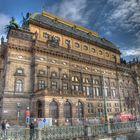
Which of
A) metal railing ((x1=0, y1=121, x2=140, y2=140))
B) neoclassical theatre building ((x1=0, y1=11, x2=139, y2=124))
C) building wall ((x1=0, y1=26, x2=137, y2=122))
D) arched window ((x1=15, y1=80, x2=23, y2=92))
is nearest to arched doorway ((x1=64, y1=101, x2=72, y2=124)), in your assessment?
neoclassical theatre building ((x1=0, y1=11, x2=139, y2=124))

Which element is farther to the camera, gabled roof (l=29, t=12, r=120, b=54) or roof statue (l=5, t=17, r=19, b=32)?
gabled roof (l=29, t=12, r=120, b=54)

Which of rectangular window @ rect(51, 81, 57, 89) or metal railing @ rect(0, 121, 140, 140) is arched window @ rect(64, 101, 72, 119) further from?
metal railing @ rect(0, 121, 140, 140)

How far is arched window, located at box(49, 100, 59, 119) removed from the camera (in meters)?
31.7

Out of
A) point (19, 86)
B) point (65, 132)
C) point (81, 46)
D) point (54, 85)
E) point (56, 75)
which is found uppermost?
point (81, 46)

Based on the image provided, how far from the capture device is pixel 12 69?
34375mm

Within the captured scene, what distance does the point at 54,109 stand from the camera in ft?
106

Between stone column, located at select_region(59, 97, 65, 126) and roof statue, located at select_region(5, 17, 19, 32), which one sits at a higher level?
roof statue, located at select_region(5, 17, 19, 32)

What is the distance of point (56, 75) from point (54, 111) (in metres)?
9.62

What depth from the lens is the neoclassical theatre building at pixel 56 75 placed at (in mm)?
32691

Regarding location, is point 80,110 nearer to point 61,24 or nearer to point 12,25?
point 12,25

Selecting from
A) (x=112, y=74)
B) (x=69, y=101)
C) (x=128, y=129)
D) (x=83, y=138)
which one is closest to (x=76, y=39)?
(x=112, y=74)

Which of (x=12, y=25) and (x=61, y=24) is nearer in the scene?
(x=12, y=25)

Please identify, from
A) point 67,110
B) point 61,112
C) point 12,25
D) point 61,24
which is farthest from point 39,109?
point 61,24

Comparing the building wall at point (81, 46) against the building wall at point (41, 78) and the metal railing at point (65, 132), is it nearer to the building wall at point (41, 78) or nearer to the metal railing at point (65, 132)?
the building wall at point (41, 78)
